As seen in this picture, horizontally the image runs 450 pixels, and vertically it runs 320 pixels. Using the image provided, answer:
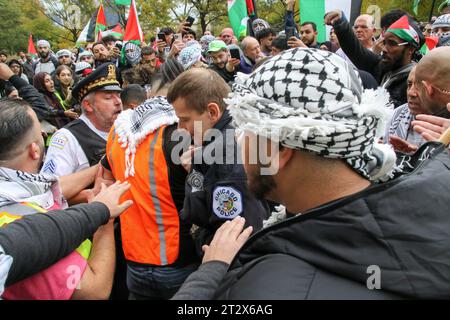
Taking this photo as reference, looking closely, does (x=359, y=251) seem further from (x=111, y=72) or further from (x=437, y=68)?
(x=111, y=72)

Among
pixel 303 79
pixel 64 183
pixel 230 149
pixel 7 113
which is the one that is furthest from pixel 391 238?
pixel 64 183

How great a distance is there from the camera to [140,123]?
2.71m

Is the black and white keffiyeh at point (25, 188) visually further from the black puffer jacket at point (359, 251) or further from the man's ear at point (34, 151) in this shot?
the black puffer jacket at point (359, 251)

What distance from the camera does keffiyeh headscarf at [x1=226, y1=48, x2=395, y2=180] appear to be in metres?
1.28

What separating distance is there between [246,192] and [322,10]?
5.32 m

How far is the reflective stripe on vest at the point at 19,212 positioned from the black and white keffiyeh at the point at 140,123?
0.83 metres

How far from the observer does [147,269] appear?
2.73 m

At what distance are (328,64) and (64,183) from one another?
2081 millimetres

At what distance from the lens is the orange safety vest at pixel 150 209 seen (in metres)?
2.61

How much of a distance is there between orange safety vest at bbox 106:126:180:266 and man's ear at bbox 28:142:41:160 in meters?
0.68

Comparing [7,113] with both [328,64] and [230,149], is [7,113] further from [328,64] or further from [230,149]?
[328,64]

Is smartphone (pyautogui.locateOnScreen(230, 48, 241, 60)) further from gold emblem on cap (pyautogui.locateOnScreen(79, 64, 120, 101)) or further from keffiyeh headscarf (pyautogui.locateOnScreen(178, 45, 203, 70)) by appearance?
gold emblem on cap (pyautogui.locateOnScreen(79, 64, 120, 101))

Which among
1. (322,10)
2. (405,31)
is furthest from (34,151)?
(322,10)

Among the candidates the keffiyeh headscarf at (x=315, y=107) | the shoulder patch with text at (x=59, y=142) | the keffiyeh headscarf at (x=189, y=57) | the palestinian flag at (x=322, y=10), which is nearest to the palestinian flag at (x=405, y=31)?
the palestinian flag at (x=322, y=10)
